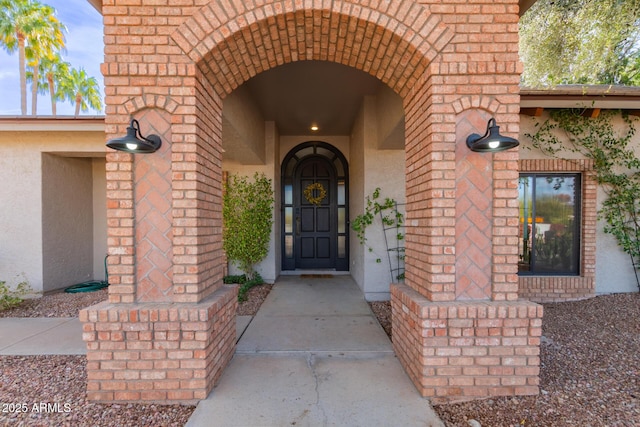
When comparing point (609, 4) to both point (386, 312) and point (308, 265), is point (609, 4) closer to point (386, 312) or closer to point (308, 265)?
point (386, 312)

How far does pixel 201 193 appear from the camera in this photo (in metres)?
2.37

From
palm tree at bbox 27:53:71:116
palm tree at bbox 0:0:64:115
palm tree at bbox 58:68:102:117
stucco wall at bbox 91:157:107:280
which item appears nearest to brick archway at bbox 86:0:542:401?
stucco wall at bbox 91:157:107:280

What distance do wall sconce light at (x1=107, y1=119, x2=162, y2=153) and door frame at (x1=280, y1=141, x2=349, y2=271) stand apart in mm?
4775

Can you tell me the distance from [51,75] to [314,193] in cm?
1460

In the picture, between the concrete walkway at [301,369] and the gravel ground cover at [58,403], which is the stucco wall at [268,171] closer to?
the concrete walkway at [301,369]

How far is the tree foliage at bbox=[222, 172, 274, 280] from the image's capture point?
5820mm

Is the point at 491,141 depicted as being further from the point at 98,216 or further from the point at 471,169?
the point at 98,216

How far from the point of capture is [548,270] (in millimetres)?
4762

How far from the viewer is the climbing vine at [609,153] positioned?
4500 millimetres

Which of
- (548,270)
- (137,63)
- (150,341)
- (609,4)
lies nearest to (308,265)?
(548,270)

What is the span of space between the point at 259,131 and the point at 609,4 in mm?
5010

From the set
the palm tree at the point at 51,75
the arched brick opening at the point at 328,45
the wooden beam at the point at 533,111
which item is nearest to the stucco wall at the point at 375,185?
the wooden beam at the point at 533,111

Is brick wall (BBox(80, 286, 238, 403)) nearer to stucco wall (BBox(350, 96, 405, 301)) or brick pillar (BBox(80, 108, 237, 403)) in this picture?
brick pillar (BBox(80, 108, 237, 403))

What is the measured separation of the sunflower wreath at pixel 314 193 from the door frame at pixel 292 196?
0.36m
